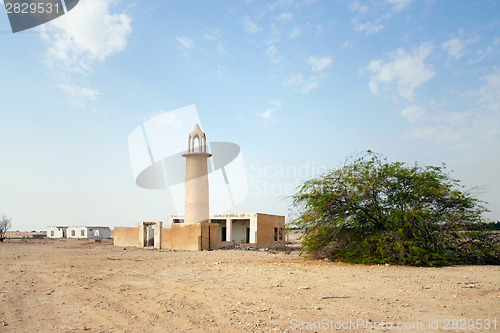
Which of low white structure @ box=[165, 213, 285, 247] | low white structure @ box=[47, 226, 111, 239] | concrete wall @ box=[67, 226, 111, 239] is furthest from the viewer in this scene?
low white structure @ box=[47, 226, 111, 239]

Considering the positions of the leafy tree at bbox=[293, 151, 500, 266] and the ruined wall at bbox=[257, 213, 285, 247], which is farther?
the ruined wall at bbox=[257, 213, 285, 247]

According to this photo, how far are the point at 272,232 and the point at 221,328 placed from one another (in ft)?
92.2

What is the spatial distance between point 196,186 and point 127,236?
7071 millimetres

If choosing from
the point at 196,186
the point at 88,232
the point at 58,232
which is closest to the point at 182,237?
the point at 196,186

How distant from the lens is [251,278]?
948 cm

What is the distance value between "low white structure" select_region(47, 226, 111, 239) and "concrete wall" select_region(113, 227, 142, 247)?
2586cm

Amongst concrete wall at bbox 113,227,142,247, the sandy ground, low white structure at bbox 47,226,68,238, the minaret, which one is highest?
the minaret

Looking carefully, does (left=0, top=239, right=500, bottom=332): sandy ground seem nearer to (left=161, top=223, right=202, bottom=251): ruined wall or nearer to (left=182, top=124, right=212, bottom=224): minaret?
(left=161, top=223, right=202, bottom=251): ruined wall

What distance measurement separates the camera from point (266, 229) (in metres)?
31.7

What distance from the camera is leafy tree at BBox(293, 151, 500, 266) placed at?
12.9 m

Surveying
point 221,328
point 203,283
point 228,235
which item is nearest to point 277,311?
point 221,328

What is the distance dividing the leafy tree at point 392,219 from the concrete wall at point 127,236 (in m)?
17.2

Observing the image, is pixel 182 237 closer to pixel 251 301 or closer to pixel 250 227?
pixel 250 227

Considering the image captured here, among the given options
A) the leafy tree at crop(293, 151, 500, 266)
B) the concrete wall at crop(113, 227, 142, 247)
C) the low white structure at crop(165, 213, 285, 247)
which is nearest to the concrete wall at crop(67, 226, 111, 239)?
the low white structure at crop(165, 213, 285, 247)
